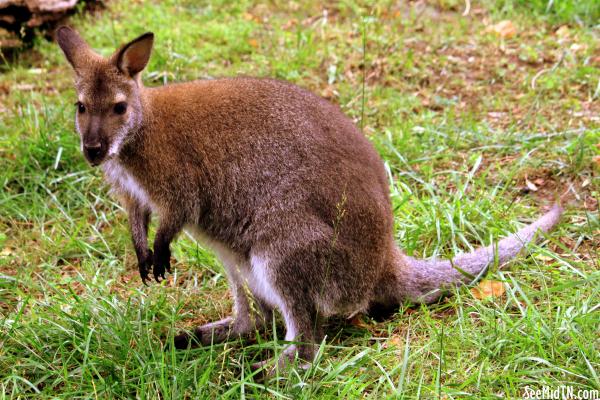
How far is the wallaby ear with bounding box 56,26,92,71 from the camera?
12.2 feet

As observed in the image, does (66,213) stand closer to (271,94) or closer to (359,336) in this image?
(271,94)

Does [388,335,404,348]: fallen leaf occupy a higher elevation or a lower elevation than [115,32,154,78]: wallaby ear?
lower

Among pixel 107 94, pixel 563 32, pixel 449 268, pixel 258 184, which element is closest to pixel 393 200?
pixel 449 268

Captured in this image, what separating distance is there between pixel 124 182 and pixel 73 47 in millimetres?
771

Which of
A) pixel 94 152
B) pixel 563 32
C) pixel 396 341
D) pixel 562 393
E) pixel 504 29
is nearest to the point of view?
pixel 562 393

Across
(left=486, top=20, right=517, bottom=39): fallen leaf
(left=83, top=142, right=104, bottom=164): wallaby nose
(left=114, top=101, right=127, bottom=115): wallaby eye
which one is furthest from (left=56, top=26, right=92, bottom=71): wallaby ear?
(left=486, top=20, right=517, bottom=39): fallen leaf

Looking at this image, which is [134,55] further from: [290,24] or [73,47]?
[290,24]

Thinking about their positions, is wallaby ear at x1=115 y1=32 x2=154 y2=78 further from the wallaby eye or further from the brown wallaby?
the wallaby eye

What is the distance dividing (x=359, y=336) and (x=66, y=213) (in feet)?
7.95

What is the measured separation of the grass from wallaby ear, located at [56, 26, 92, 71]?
126 centimetres

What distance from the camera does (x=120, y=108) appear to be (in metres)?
3.61

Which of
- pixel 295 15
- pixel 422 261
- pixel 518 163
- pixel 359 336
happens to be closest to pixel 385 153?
pixel 518 163

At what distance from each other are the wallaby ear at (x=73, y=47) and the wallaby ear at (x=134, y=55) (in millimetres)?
214

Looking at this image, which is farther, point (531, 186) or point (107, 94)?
point (531, 186)
